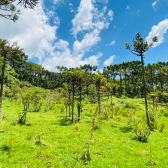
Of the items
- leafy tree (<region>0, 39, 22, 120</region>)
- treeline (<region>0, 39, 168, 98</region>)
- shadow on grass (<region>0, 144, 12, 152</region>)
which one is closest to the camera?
shadow on grass (<region>0, 144, 12, 152</region>)

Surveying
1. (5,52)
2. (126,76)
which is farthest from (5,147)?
(126,76)

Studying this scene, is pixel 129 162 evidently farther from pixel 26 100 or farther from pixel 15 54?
pixel 15 54

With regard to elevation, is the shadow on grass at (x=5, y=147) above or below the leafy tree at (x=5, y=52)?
below

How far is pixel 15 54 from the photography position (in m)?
15.8

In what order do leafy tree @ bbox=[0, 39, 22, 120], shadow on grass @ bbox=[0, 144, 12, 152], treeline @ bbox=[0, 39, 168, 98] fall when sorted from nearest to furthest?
1. shadow on grass @ bbox=[0, 144, 12, 152]
2. leafy tree @ bbox=[0, 39, 22, 120]
3. treeline @ bbox=[0, 39, 168, 98]

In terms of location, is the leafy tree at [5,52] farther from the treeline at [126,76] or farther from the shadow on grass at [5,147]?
the treeline at [126,76]

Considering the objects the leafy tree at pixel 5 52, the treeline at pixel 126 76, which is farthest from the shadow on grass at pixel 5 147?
the treeline at pixel 126 76

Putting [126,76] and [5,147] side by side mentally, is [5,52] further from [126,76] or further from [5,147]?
[126,76]

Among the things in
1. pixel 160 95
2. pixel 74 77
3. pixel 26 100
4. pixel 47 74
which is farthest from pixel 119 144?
pixel 47 74

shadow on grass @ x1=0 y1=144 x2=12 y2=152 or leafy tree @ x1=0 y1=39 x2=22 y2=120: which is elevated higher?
leafy tree @ x1=0 y1=39 x2=22 y2=120

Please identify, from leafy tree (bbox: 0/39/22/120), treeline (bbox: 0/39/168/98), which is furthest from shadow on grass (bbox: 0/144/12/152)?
treeline (bbox: 0/39/168/98)

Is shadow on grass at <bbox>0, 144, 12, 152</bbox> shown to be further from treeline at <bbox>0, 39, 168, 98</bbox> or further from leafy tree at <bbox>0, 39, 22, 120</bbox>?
treeline at <bbox>0, 39, 168, 98</bbox>

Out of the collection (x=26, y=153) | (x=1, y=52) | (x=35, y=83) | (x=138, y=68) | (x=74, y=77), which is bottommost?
(x=26, y=153)

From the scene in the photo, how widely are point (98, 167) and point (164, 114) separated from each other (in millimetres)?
27084
